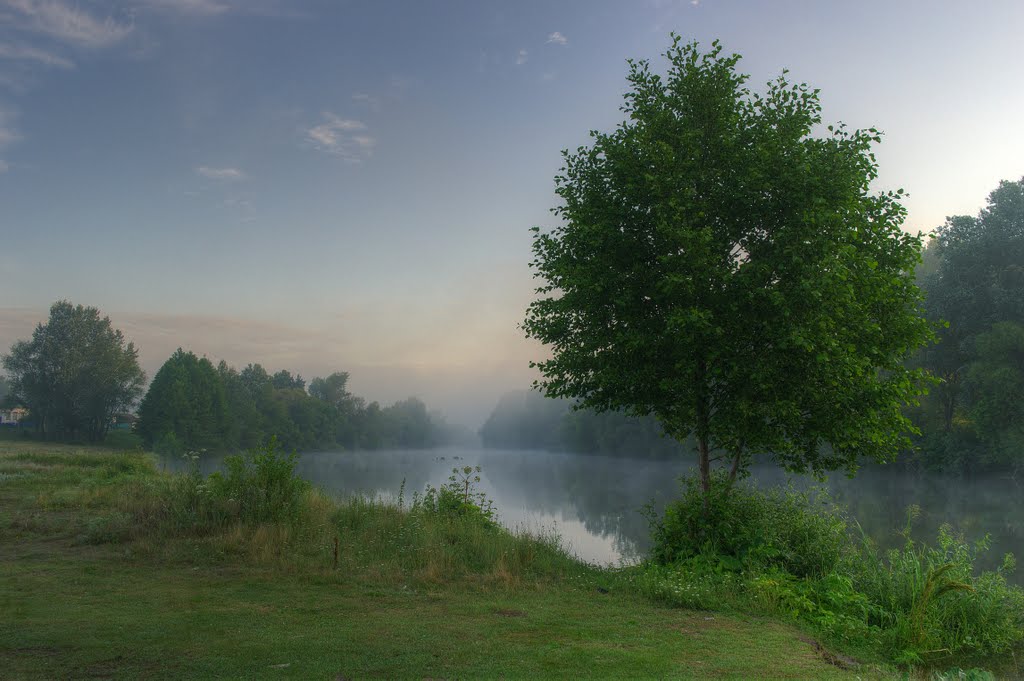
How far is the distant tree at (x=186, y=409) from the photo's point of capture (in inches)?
2896

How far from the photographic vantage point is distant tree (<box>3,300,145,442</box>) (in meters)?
78.1

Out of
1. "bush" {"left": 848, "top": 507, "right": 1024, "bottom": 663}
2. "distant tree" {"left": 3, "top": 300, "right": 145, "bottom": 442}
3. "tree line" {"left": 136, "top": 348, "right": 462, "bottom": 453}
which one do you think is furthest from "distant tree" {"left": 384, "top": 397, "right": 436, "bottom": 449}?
"bush" {"left": 848, "top": 507, "right": 1024, "bottom": 663}

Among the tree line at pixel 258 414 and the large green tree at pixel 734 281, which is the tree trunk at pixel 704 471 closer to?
the large green tree at pixel 734 281

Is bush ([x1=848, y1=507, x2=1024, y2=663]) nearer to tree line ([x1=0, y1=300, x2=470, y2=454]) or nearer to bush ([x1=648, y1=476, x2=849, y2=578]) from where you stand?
bush ([x1=648, y1=476, x2=849, y2=578])

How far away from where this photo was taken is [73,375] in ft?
254

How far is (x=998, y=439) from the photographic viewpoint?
1563 inches

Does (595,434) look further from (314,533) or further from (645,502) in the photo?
(314,533)

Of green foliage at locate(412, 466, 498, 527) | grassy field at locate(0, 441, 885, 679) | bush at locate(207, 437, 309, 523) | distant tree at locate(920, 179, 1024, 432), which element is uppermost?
distant tree at locate(920, 179, 1024, 432)

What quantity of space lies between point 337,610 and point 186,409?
75.9 m

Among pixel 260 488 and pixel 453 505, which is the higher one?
pixel 260 488

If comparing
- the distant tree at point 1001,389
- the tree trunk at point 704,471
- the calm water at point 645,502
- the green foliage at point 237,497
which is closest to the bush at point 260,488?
the green foliage at point 237,497

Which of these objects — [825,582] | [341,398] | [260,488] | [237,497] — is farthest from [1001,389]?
[341,398]

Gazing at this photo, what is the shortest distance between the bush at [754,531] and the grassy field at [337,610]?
175cm

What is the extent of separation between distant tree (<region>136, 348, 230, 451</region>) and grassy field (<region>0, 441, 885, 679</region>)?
64.0 m
